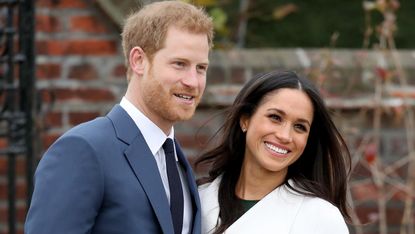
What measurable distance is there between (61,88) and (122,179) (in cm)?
231

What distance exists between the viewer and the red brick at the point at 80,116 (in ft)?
18.9

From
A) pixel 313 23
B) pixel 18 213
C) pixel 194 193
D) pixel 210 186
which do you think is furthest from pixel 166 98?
pixel 313 23

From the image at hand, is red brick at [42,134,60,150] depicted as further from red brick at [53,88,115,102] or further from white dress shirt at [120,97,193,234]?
white dress shirt at [120,97,193,234]

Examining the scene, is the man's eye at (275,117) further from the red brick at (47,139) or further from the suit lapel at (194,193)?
the red brick at (47,139)

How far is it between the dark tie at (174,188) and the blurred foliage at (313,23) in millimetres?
2938

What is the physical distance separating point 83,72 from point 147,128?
215 cm

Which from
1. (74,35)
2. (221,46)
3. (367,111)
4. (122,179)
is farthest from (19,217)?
(122,179)

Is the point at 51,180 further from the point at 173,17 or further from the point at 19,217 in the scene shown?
the point at 19,217

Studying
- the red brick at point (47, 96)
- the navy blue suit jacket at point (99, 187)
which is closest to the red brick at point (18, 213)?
the red brick at point (47, 96)

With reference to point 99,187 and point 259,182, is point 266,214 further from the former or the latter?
point 99,187

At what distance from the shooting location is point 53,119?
18.9 ft

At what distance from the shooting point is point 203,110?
19.3ft

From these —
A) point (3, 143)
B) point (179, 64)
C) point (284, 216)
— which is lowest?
point (3, 143)

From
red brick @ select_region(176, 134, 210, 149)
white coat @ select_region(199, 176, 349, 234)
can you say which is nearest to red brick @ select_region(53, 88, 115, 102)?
red brick @ select_region(176, 134, 210, 149)
